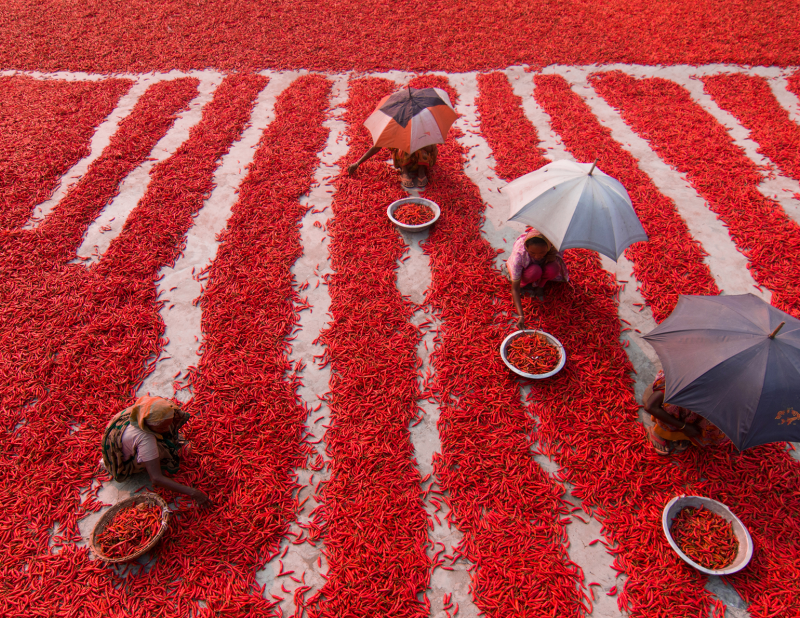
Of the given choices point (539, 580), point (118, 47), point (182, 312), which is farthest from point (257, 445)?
point (118, 47)

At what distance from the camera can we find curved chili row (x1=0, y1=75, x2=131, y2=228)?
668 centimetres

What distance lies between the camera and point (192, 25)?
11.5m

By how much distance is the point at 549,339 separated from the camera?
4562 mm

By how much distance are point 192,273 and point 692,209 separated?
6829 mm

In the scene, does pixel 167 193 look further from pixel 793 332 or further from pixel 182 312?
pixel 793 332

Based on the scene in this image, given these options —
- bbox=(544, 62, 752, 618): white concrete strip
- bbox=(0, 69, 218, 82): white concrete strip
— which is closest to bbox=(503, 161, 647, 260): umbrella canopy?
bbox=(544, 62, 752, 618): white concrete strip

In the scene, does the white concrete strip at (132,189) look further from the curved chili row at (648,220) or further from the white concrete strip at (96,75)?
the curved chili row at (648,220)

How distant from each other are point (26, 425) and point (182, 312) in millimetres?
1742

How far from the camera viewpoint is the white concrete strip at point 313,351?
11.0 ft

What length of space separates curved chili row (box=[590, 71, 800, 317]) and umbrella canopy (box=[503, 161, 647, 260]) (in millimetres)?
2494

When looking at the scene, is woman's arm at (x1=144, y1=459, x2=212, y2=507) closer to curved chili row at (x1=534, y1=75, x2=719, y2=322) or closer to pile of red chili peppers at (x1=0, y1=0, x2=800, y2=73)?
curved chili row at (x1=534, y1=75, x2=719, y2=322)

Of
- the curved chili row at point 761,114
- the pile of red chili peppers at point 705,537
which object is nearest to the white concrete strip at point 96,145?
the pile of red chili peppers at point 705,537

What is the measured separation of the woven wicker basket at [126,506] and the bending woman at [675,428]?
3932mm

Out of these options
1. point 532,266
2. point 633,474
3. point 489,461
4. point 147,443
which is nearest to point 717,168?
point 532,266
